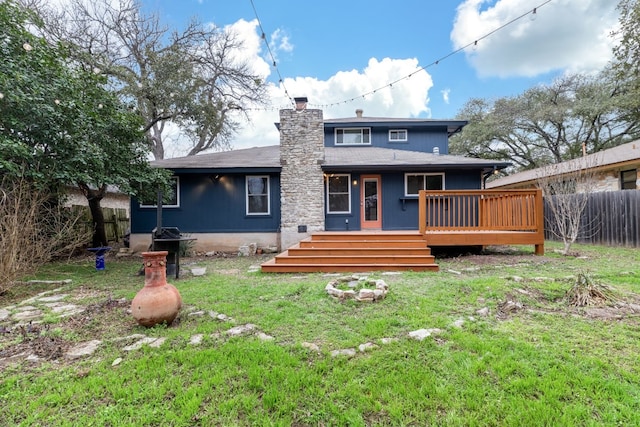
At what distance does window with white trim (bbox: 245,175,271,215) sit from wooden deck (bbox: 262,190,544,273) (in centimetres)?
298

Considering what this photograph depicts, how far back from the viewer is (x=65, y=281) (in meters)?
5.60

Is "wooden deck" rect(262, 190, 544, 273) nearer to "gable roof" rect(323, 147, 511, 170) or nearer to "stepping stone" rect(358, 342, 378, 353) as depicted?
"gable roof" rect(323, 147, 511, 170)

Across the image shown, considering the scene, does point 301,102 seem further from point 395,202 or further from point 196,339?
point 196,339

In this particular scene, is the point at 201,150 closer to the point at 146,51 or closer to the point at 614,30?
the point at 146,51

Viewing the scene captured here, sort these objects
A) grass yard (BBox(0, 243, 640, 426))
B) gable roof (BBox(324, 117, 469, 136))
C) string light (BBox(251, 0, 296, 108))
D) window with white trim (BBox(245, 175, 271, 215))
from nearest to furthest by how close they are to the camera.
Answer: grass yard (BBox(0, 243, 640, 426)), string light (BBox(251, 0, 296, 108)), window with white trim (BBox(245, 175, 271, 215)), gable roof (BBox(324, 117, 469, 136))

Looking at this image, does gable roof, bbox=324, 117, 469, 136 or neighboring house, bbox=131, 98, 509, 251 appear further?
gable roof, bbox=324, 117, 469, 136

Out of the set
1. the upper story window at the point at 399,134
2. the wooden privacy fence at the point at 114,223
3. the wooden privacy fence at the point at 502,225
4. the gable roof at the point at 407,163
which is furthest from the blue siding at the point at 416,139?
the wooden privacy fence at the point at 114,223

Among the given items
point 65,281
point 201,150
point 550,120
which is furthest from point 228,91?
point 550,120

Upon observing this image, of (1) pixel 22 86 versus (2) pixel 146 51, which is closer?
(1) pixel 22 86

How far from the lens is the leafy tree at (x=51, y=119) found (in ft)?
17.2

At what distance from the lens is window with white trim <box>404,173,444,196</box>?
9750 millimetres

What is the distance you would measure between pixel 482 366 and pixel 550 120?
2236 cm

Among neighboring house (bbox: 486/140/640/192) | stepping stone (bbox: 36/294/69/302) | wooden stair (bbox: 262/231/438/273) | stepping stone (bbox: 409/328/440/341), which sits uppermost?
neighboring house (bbox: 486/140/640/192)

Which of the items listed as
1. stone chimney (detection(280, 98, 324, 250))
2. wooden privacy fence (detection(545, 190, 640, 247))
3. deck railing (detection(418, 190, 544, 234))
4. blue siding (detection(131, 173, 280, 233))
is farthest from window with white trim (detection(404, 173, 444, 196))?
blue siding (detection(131, 173, 280, 233))
